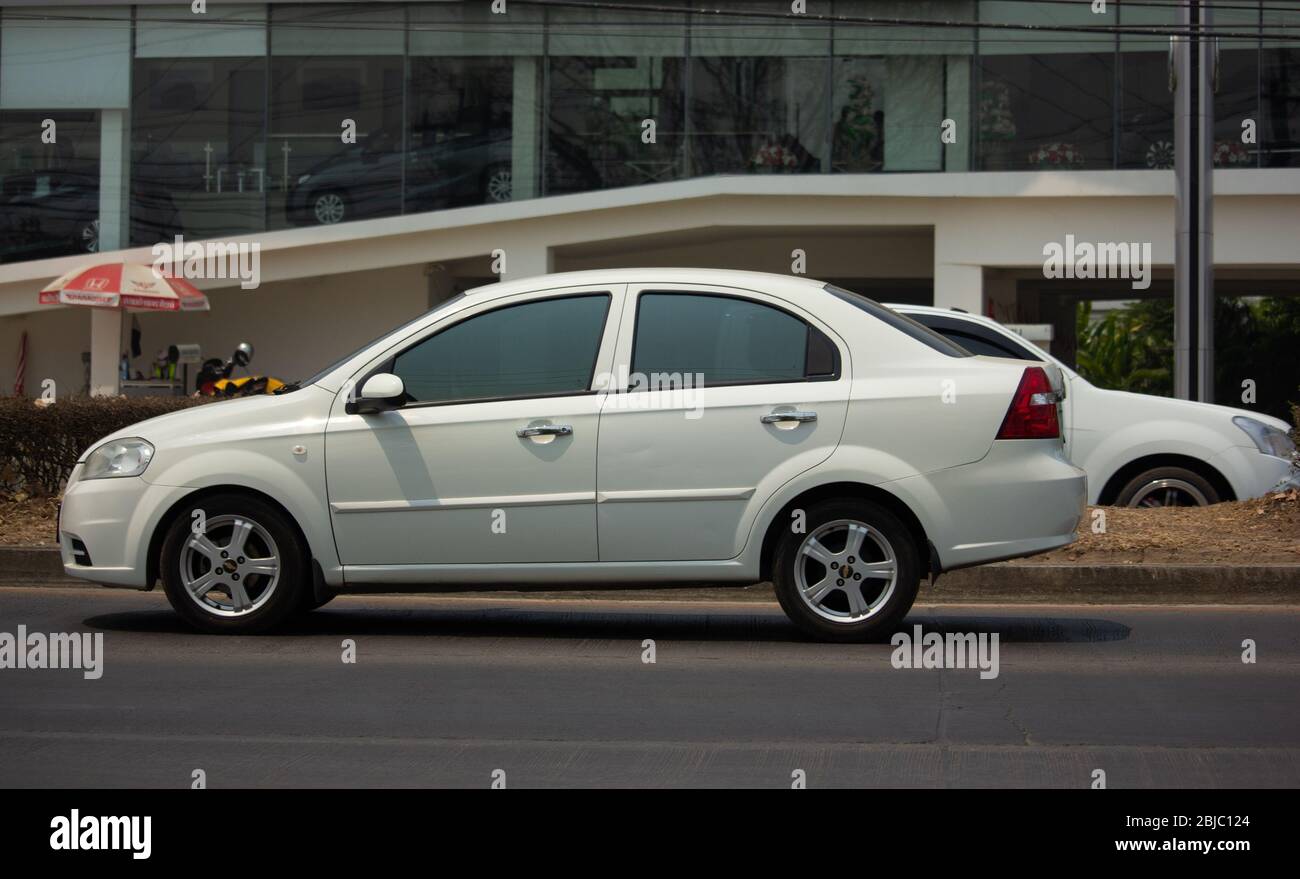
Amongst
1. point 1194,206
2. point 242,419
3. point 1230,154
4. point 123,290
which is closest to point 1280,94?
point 1230,154

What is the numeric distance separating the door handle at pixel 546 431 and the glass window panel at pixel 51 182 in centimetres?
1934

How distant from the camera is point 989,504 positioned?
7.71 meters

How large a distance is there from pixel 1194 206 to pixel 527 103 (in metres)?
10.3

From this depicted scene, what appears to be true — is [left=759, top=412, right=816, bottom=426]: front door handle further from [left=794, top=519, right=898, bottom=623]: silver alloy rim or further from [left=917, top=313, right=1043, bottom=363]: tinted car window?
[left=917, top=313, right=1043, bottom=363]: tinted car window

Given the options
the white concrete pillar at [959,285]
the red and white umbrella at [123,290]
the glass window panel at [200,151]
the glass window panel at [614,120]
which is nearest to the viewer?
the red and white umbrella at [123,290]

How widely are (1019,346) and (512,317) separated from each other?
5003mm

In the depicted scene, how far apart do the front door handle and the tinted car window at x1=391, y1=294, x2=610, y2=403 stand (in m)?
0.92

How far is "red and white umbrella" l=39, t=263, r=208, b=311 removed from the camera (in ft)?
73.4

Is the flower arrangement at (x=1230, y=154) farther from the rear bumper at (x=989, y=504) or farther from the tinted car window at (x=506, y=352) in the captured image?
the tinted car window at (x=506, y=352)

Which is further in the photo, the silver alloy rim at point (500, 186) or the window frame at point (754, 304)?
the silver alloy rim at point (500, 186)

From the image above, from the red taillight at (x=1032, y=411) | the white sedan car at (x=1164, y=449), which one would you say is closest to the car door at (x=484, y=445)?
the red taillight at (x=1032, y=411)

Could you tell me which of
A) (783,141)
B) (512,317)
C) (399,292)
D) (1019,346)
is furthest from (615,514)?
(399,292)

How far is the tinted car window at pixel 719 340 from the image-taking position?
25.9ft

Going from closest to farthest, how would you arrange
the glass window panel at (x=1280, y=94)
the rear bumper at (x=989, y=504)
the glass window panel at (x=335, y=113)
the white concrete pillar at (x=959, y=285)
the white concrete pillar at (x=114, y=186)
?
the rear bumper at (x=989, y=504)
the glass window panel at (x=1280, y=94)
the white concrete pillar at (x=959, y=285)
the glass window panel at (x=335, y=113)
the white concrete pillar at (x=114, y=186)
